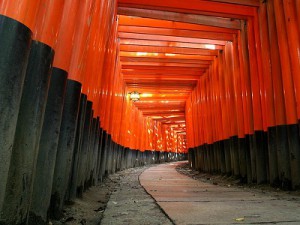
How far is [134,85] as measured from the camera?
1183cm

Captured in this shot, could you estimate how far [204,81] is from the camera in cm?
1034

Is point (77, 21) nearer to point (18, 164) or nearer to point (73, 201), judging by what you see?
point (18, 164)

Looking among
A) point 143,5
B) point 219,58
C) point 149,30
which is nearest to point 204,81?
point 219,58

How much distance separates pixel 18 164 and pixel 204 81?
944 centimetres

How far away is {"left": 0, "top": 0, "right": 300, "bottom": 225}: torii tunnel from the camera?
1.53 meters

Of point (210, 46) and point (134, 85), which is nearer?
point (210, 46)

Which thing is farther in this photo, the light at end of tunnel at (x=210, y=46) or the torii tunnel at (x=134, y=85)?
the light at end of tunnel at (x=210, y=46)

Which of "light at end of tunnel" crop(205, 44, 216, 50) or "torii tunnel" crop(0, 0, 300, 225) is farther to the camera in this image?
"light at end of tunnel" crop(205, 44, 216, 50)

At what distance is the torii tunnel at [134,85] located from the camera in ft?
5.01

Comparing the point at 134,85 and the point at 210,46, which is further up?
the point at 210,46

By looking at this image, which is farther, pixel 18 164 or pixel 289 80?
pixel 289 80

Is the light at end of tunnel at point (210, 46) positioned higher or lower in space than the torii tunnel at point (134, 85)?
higher

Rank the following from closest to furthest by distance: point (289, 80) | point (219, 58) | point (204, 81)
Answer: point (289, 80) < point (219, 58) < point (204, 81)

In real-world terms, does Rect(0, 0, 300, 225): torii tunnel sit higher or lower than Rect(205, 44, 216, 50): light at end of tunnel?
lower
